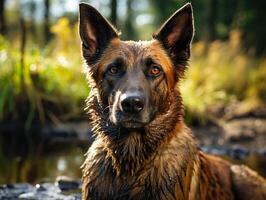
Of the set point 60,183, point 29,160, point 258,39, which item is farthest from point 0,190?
point 258,39

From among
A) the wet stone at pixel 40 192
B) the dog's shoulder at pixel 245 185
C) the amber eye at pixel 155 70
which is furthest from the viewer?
the wet stone at pixel 40 192

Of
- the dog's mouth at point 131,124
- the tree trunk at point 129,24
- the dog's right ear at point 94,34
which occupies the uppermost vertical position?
the tree trunk at point 129,24

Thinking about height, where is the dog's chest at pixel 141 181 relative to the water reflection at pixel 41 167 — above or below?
above

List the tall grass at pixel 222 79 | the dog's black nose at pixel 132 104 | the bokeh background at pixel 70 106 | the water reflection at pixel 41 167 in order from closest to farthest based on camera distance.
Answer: the dog's black nose at pixel 132 104
the water reflection at pixel 41 167
the bokeh background at pixel 70 106
the tall grass at pixel 222 79

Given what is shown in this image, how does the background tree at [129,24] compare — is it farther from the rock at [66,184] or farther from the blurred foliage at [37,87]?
the rock at [66,184]

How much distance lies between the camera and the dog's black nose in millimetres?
4918

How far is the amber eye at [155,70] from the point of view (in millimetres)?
5355

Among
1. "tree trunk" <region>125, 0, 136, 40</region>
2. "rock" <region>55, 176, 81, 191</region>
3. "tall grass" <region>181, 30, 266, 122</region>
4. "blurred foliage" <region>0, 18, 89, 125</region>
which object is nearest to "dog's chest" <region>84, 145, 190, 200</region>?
"rock" <region>55, 176, 81, 191</region>

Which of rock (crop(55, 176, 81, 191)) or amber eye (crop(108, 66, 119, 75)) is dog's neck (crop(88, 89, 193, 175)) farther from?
rock (crop(55, 176, 81, 191))

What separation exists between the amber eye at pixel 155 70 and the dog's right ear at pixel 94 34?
599mm

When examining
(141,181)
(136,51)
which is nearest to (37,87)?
(136,51)

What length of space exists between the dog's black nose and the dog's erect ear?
0.95 meters

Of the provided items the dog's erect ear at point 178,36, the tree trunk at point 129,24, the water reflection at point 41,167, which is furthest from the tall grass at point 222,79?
the tree trunk at point 129,24

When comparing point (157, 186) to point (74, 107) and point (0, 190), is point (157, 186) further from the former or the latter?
point (74, 107)
